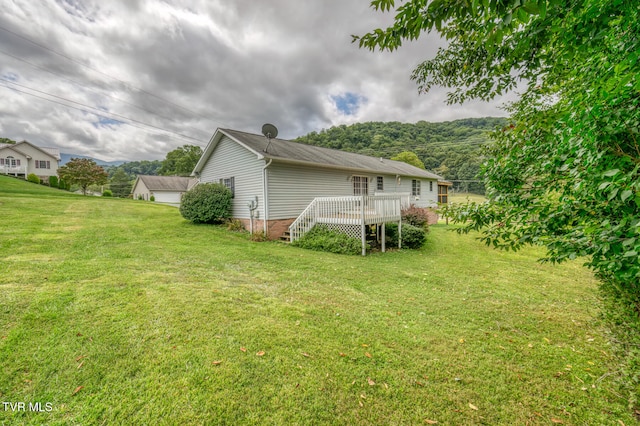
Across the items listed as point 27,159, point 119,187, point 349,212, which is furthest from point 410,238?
point 119,187

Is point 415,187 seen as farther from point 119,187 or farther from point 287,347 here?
point 119,187

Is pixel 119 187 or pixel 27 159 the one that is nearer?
pixel 27 159

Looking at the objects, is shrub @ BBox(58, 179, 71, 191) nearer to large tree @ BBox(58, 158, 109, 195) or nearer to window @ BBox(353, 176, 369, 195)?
large tree @ BBox(58, 158, 109, 195)

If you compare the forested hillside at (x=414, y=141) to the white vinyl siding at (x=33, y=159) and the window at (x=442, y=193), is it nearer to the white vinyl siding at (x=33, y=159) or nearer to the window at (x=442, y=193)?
the window at (x=442, y=193)

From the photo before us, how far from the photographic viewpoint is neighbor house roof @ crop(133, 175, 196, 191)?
135 ft

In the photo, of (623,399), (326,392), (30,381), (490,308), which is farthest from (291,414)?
(490,308)

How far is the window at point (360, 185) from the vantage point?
48.9ft

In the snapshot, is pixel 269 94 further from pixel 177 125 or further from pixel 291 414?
pixel 291 414

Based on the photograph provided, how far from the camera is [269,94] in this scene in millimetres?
24062

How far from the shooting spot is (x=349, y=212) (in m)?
9.42

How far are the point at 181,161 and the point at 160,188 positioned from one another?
1540cm

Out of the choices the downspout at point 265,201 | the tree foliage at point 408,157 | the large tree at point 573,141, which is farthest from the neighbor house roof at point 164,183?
the large tree at point 573,141

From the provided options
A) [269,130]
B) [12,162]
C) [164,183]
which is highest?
[12,162]

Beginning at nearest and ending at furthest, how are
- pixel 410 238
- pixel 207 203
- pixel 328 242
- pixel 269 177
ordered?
pixel 328 242 < pixel 410 238 < pixel 269 177 < pixel 207 203
